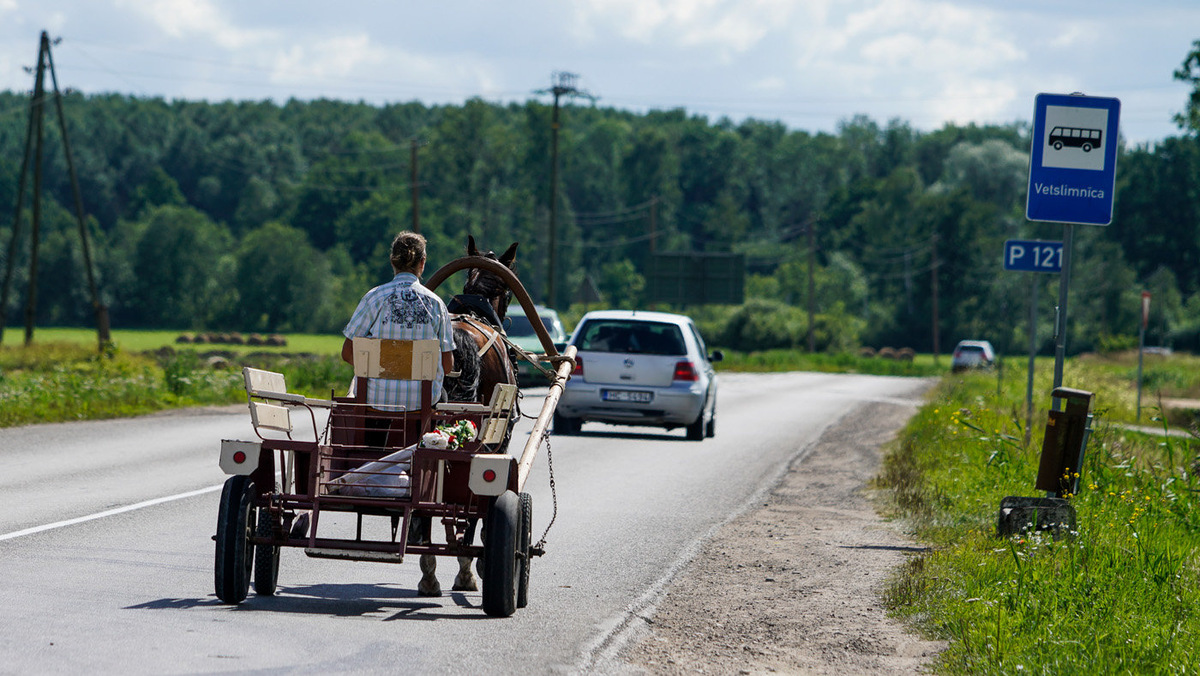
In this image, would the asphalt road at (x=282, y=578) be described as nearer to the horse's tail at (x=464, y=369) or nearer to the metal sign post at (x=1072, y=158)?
the horse's tail at (x=464, y=369)

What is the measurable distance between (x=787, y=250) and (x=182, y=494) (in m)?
130

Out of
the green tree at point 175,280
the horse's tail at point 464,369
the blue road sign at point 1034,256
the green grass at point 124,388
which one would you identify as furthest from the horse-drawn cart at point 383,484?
the green tree at point 175,280

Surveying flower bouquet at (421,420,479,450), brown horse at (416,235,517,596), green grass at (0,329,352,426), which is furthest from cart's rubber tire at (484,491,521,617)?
green grass at (0,329,352,426)

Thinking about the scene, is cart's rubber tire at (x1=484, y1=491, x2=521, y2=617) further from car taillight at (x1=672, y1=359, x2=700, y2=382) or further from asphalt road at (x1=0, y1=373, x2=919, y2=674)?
car taillight at (x1=672, y1=359, x2=700, y2=382)

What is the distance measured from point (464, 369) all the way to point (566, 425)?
11.0 meters

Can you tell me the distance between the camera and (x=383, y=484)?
7.07 meters

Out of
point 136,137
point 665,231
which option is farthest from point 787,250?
point 136,137

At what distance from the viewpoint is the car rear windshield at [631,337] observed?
63.5ft

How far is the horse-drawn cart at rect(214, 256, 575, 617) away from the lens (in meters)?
6.84

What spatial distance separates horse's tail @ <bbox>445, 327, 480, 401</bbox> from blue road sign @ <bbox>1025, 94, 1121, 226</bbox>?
4.37 meters

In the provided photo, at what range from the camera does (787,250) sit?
139 m

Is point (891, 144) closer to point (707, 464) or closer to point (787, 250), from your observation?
point (787, 250)

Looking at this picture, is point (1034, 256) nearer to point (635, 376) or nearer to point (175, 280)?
point (635, 376)

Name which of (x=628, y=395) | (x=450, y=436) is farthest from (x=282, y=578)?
(x=628, y=395)
